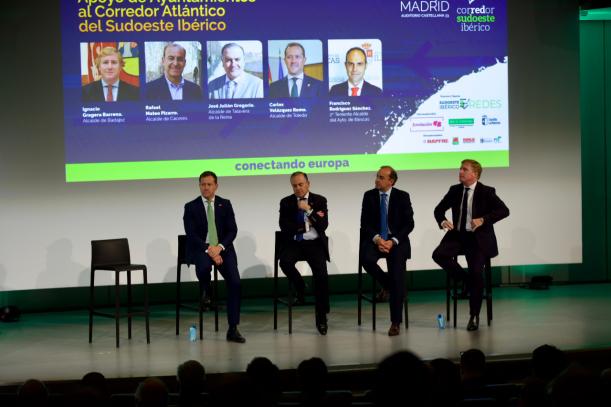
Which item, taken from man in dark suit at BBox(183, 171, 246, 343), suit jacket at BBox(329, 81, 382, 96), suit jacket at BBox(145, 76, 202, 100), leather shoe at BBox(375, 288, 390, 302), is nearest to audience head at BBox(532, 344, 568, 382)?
man in dark suit at BBox(183, 171, 246, 343)

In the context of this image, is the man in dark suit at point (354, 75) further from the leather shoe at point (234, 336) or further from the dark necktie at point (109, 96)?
the leather shoe at point (234, 336)

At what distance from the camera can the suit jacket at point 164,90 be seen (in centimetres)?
748

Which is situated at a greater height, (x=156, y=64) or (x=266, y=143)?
(x=156, y=64)

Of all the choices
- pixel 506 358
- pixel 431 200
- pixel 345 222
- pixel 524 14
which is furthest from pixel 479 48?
pixel 506 358

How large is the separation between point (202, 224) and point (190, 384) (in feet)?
10.7

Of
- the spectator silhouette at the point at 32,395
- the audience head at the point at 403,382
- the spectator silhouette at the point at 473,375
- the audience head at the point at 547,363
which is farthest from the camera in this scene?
the audience head at the point at 547,363

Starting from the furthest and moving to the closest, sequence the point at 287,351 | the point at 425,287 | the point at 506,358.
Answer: the point at 425,287 < the point at 287,351 < the point at 506,358

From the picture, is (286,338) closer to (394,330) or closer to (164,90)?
(394,330)

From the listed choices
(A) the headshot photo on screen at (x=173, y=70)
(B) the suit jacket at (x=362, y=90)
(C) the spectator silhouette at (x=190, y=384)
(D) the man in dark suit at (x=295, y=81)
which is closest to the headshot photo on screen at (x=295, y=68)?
(D) the man in dark suit at (x=295, y=81)

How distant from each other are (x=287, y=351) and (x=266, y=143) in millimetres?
2162

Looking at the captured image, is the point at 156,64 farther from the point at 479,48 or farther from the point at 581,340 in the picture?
the point at 581,340

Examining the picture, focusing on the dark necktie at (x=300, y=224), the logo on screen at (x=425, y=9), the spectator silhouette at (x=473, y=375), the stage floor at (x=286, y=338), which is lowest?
the stage floor at (x=286, y=338)

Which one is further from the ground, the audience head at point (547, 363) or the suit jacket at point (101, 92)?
the suit jacket at point (101, 92)

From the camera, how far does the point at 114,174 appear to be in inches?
295
